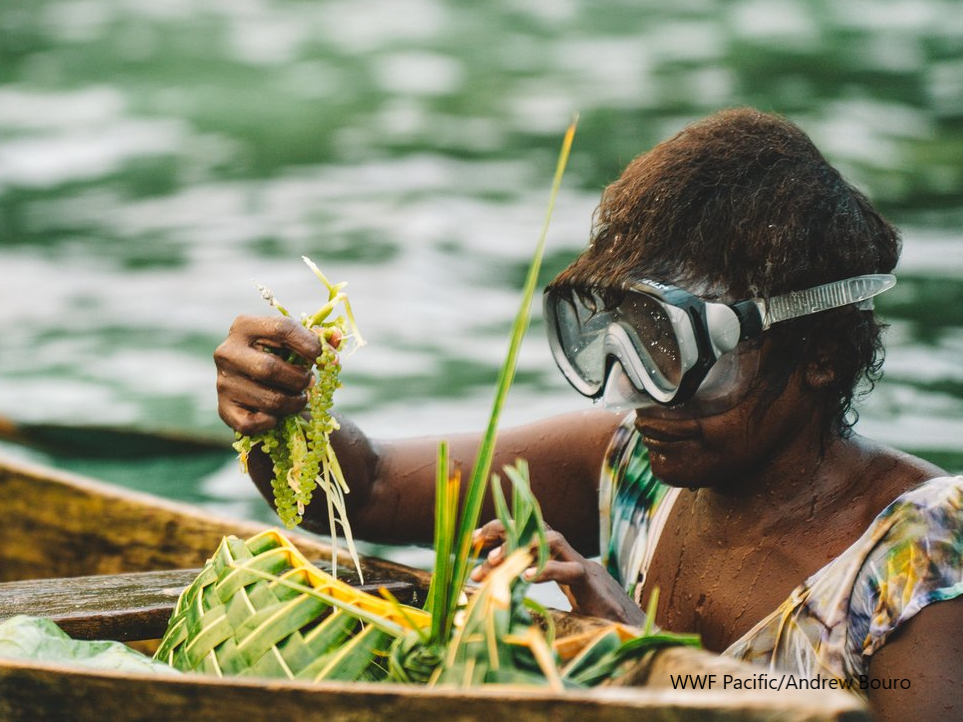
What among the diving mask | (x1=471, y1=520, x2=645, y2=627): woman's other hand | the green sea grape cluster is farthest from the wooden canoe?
the diving mask

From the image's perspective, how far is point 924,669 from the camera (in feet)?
7.28

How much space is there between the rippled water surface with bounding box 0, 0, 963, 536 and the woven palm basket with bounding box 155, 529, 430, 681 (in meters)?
3.42

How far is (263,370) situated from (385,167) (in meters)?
9.51

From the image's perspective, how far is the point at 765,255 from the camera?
2420 millimetres

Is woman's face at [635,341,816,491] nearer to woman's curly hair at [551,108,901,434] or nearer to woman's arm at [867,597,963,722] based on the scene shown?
woman's curly hair at [551,108,901,434]

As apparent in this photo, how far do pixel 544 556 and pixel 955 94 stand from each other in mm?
12785

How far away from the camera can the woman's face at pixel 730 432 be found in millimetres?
2498

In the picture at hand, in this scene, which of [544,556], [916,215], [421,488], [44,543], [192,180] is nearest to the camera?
[544,556]

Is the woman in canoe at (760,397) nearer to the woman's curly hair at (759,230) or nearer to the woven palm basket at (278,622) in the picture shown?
the woman's curly hair at (759,230)

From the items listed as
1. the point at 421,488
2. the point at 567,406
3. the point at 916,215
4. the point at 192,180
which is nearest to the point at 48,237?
the point at 192,180

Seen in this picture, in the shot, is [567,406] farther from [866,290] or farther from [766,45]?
[766,45]

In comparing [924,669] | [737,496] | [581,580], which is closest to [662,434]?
[737,496]

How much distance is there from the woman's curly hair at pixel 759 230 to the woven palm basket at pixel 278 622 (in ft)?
2.49

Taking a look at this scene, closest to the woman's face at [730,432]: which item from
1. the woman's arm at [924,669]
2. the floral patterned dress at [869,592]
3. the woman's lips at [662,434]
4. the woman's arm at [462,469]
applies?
the woman's lips at [662,434]
